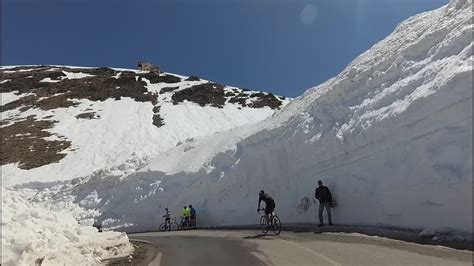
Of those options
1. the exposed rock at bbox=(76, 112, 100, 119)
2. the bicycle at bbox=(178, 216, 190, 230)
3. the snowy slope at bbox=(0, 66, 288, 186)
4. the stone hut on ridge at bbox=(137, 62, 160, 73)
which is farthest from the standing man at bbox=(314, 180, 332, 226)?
the stone hut on ridge at bbox=(137, 62, 160, 73)

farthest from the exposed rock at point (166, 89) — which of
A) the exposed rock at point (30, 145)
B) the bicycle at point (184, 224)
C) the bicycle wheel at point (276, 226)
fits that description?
the bicycle wheel at point (276, 226)

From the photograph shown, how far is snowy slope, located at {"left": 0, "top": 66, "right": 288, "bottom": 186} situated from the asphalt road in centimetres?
2092

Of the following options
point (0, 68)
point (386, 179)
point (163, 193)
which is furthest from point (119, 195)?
point (0, 68)

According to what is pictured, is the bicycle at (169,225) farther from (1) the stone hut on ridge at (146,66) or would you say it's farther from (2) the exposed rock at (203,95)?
(1) the stone hut on ridge at (146,66)

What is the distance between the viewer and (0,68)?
9231cm

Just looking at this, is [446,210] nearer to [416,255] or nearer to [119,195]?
[416,255]

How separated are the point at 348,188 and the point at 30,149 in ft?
115

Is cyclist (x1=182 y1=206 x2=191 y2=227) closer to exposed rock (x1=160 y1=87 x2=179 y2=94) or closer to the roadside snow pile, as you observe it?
the roadside snow pile

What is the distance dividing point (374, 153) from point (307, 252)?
610 centimetres

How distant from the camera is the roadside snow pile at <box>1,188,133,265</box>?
7.72m

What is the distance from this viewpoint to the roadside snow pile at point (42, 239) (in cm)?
772

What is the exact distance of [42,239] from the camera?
8.52 metres

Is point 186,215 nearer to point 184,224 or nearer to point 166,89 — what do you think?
point 184,224

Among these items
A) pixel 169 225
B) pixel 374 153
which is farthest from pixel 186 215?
pixel 374 153
